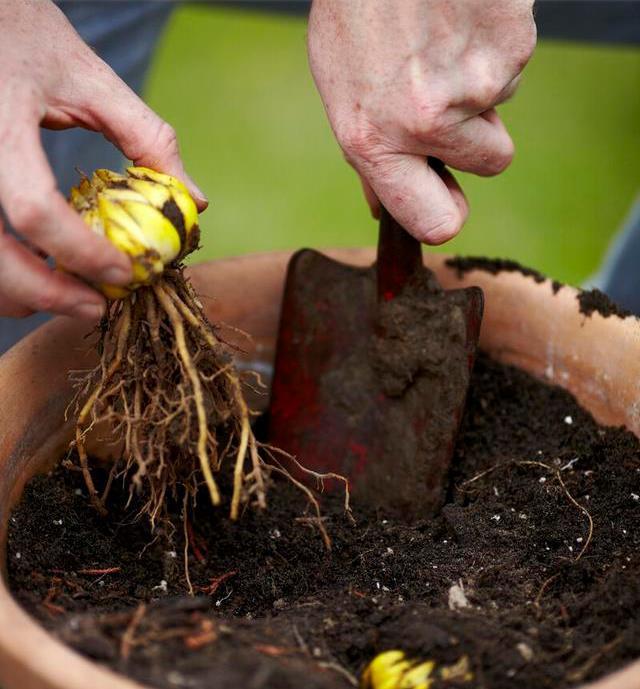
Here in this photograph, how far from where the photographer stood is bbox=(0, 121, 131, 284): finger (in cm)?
108

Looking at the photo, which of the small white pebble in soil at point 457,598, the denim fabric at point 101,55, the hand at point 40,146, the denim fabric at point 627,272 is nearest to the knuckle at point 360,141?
the hand at point 40,146

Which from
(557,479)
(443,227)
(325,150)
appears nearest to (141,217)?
(443,227)

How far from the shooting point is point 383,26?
4.33 feet

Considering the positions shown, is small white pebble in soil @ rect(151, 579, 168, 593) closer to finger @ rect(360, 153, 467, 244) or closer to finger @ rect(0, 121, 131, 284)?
finger @ rect(0, 121, 131, 284)

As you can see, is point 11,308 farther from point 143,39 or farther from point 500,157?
point 143,39

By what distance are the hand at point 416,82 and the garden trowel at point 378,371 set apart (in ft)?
0.48

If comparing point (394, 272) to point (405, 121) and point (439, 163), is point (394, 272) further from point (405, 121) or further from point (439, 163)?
point (405, 121)

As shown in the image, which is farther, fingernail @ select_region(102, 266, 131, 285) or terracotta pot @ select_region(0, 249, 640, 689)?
terracotta pot @ select_region(0, 249, 640, 689)

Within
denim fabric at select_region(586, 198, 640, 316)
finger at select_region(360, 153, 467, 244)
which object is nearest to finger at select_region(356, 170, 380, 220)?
finger at select_region(360, 153, 467, 244)

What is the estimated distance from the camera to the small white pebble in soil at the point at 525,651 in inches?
41.8

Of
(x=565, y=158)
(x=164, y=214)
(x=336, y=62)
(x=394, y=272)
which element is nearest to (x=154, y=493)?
(x=164, y=214)

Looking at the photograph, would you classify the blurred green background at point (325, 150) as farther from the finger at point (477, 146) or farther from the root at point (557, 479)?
the root at point (557, 479)

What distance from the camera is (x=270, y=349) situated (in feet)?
5.91

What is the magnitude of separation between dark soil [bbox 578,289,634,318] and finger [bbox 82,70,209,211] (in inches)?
28.4
